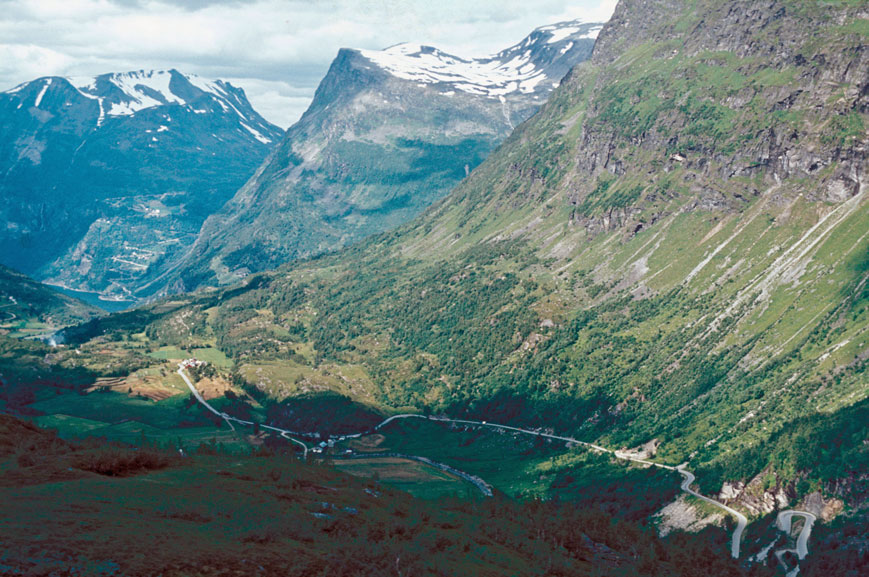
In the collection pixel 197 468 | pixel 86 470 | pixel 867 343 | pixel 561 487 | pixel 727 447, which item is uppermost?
pixel 86 470

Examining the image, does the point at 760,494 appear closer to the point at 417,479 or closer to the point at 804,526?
the point at 804,526

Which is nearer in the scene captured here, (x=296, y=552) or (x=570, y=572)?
(x=296, y=552)

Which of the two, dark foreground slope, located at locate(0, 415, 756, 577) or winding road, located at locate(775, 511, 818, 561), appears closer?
dark foreground slope, located at locate(0, 415, 756, 577)

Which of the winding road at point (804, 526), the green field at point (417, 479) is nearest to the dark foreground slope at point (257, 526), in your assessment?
the winding road at point (804, 526)

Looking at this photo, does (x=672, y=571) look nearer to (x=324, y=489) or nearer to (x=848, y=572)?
(x=324, y=489)

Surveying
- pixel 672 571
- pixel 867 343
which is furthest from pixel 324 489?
pixel 867 343

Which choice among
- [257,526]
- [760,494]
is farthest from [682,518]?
[257,526]

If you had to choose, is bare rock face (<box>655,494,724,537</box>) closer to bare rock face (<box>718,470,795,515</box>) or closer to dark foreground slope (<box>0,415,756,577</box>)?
bare rock face (<box>718,470,795,515</box>)

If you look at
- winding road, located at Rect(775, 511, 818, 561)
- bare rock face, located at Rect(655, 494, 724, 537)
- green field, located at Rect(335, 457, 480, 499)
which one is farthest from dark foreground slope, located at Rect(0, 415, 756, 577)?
green field, located at Rect(335, 457, 480, 499)

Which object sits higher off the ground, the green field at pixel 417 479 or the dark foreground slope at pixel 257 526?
the dark foreground slope at pixel 257 526

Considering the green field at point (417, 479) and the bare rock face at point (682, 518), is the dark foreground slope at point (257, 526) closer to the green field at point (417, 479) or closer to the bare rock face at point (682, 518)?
the bare rock face at point (682, 518)

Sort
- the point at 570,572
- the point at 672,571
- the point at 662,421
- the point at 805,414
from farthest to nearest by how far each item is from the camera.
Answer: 1. the point at 662,421
2. the point at 805,414
3. the point at 672,571
4. the point at 570,572
